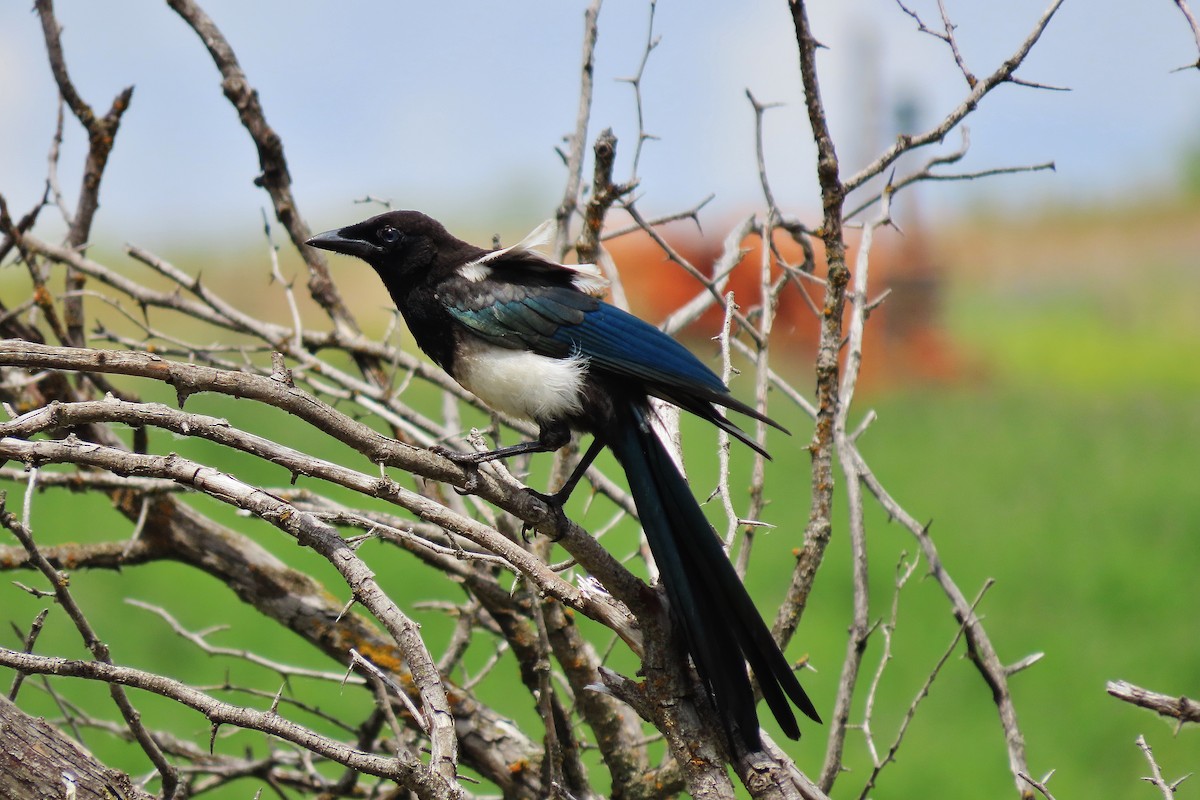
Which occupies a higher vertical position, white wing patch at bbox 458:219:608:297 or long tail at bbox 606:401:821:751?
white wing patch at bbox 458:219:608:297

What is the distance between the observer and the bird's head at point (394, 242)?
3.33 m

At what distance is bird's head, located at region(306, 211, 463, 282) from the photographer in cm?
333

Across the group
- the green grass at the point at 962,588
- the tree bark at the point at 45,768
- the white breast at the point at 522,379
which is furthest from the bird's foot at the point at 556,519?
the green grass at the point at 962,588

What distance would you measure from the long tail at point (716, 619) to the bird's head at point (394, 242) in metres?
1.14

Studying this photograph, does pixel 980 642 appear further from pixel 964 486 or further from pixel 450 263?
pixel 964 486

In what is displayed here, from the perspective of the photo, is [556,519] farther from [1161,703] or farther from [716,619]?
[1161,703]

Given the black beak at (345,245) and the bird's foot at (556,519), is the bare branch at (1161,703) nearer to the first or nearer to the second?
the bird's foot at (556,519)

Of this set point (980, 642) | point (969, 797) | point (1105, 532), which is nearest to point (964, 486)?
point (1105, 532)

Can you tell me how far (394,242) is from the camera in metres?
3.38

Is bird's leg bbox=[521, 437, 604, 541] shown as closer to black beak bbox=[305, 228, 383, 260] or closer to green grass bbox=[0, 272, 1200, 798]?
black beak bbox=[305, 228, 383, 260]

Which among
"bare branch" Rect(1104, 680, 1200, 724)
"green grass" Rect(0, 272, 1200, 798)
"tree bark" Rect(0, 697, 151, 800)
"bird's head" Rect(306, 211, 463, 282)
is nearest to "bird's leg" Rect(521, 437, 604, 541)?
"bird's head" Rect(306, 211, 463, 282)

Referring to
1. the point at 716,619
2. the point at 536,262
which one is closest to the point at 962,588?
the point at 536,262

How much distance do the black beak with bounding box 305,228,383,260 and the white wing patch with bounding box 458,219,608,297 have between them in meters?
0.33

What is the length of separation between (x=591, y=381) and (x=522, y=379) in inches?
7.3
